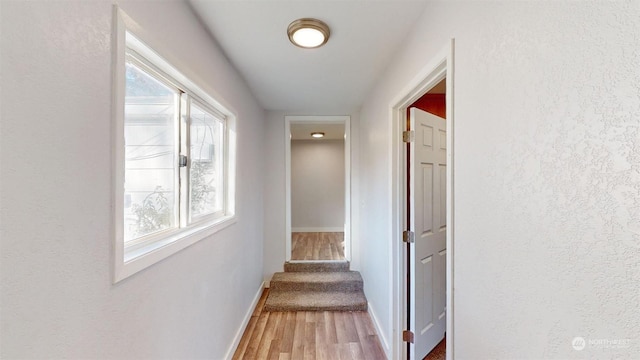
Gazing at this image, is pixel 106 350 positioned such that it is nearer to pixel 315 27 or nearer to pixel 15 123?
pixel 15 123

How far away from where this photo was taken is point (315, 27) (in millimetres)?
1493

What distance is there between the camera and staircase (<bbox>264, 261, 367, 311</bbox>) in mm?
2826

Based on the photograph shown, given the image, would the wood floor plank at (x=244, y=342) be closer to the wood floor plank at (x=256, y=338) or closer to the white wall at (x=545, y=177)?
the wood floor plank at (x=256, y=338)

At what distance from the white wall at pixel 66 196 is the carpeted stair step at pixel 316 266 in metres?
2.22

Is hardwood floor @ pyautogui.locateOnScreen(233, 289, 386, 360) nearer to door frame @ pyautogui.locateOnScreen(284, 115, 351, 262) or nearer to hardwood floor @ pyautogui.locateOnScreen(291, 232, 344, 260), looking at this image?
door frame @ pyautogui.locateOnScreen(284, 115, 351, 262)

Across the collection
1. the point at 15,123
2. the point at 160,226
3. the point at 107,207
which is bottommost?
the point at 160,226

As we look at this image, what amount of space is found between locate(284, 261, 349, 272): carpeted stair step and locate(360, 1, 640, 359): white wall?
7.89 ft

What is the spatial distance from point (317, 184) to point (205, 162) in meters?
4.19

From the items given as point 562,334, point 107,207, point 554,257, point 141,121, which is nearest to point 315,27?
point 141,121

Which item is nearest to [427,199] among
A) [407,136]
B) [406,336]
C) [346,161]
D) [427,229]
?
[427,229]

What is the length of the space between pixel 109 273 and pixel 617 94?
138cm

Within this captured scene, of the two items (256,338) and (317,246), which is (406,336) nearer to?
(256,338)

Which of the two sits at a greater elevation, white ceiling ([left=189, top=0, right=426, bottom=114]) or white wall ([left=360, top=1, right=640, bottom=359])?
white ceiling ([left=189, top=0, right=426, bottom=114])

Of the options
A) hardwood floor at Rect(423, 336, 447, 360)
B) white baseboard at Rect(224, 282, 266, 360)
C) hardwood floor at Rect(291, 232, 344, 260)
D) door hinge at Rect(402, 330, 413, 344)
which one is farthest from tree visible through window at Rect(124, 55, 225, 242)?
hardwood floor at Rect(291, 232, 344, 260)
